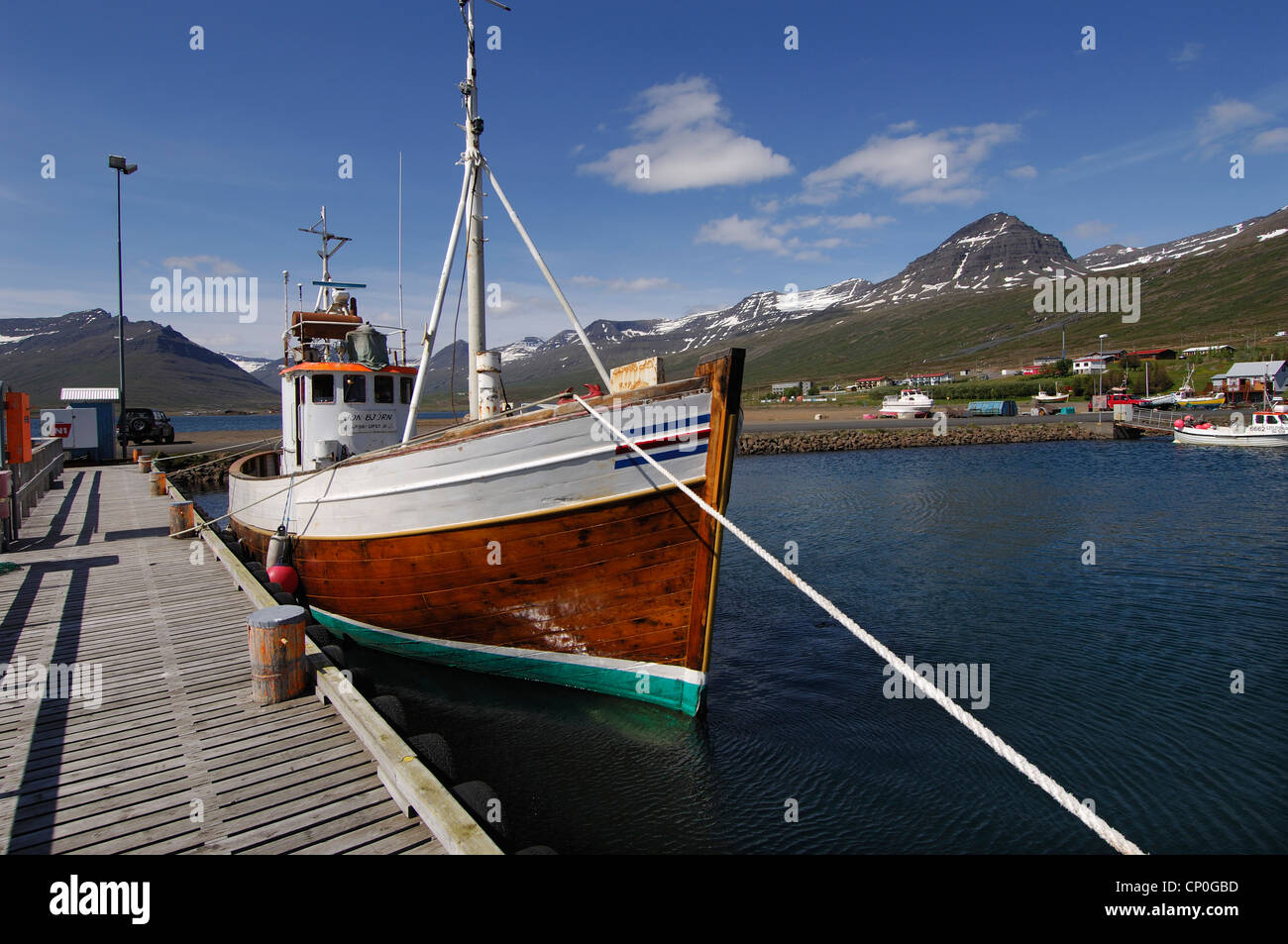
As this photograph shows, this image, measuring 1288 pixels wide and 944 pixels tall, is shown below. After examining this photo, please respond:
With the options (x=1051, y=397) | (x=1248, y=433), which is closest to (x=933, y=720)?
(x=1248, y=433)

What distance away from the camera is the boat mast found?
11219mm

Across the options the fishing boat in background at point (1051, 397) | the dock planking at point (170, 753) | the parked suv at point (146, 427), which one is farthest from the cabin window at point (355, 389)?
the fishing boat in background at point (1051, 397)

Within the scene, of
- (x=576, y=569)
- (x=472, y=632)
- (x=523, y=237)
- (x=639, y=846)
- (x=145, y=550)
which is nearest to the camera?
(x=639, y=846)

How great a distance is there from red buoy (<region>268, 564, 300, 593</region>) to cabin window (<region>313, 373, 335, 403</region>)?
3654 mm

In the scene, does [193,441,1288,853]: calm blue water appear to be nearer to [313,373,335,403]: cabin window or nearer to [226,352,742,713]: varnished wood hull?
[226,352,742,713]: varnished wood hull

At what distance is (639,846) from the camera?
7.48 metres

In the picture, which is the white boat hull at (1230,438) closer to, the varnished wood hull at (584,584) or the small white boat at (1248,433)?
the small white boat at (1248,433)

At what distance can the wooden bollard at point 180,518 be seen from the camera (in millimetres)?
16953

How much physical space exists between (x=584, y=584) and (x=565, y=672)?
1.65 m

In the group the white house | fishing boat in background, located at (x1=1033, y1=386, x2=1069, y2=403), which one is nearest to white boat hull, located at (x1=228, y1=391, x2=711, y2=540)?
fishing boat in background, located at (x1=1033, y1=386, x2=1069, y2=403)

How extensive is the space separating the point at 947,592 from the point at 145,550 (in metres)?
18.8

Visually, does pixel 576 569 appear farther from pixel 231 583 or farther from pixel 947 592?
pixel 947 592

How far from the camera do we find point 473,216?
11422 millimetres
